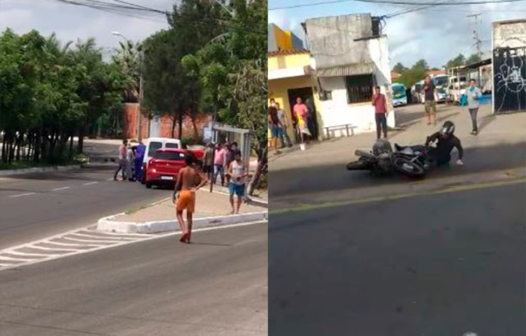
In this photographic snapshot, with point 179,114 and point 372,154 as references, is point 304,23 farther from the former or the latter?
point 179,114

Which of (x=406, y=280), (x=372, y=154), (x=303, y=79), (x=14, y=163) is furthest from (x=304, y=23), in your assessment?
(x=14, y=163)

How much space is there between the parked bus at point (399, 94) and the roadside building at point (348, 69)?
0.5 inches

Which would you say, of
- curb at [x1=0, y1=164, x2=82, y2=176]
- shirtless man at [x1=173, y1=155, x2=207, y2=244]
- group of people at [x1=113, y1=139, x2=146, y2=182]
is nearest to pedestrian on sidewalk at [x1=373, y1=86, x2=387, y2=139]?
shirtless man at [x1=173, y1=155, x2=207, y2=244]

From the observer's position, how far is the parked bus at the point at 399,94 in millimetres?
1910

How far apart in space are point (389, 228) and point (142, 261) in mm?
7803

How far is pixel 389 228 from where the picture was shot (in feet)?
6.39

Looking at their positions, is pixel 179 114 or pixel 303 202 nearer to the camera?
pixel 303 202

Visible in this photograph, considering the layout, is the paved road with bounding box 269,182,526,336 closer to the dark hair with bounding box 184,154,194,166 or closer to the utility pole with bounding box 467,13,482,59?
A: the utility pole with bounding box 467,13,482,59

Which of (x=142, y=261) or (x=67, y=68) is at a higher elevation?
(x=67, y=68)

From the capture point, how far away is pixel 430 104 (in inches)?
76.5

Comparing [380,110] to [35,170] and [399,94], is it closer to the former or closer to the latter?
[399,94]

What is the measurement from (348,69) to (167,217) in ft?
42.7

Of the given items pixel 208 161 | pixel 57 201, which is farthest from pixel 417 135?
pixel 208 161

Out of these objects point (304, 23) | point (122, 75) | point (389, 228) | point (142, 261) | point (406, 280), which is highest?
point (122, 75)
